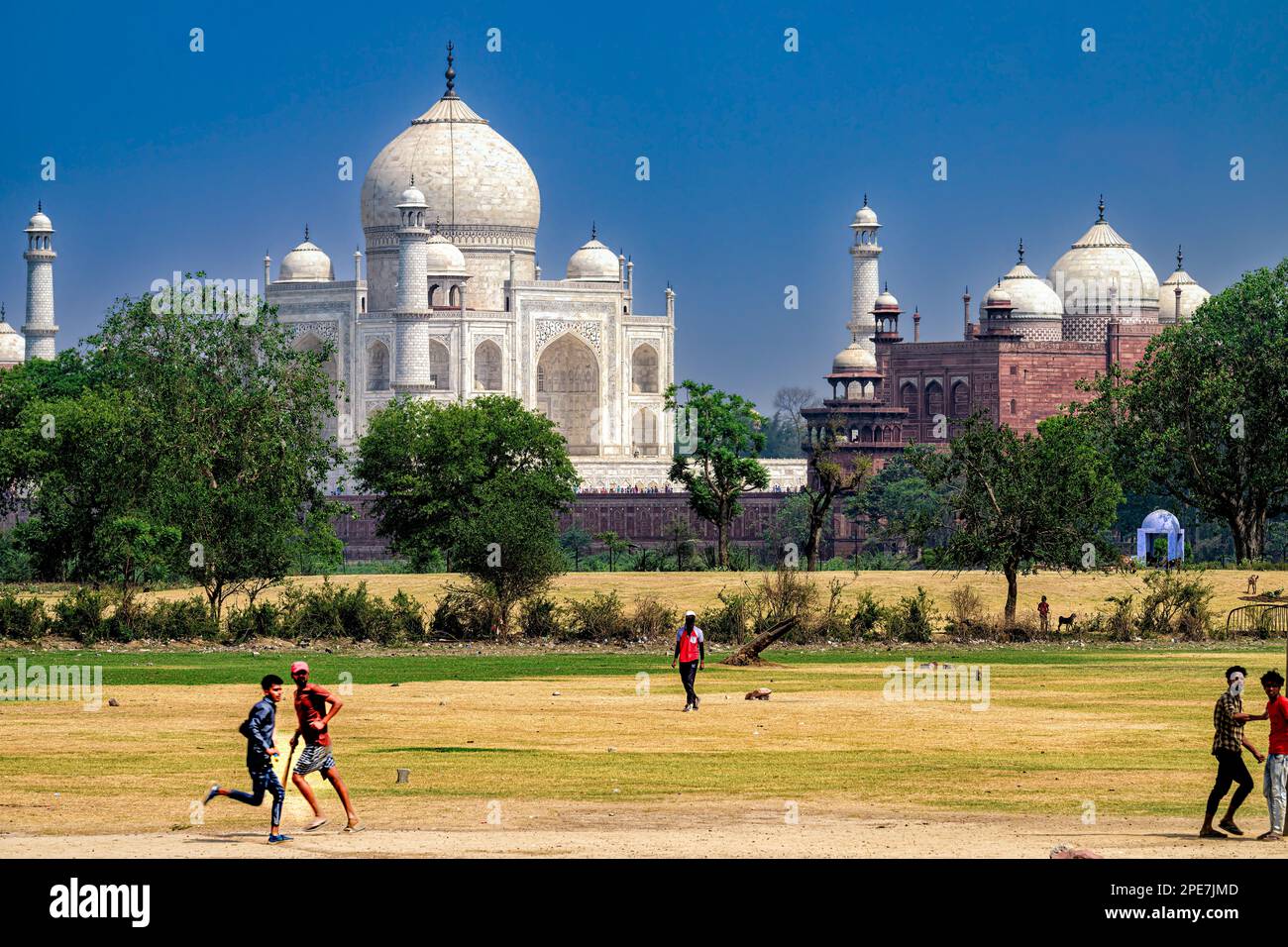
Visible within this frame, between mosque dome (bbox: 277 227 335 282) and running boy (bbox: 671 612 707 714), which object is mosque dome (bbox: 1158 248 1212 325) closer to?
mosque dome (bbox: 277 227 335 282)

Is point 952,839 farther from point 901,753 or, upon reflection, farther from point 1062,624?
point 1062,624

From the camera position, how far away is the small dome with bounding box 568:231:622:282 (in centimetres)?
9850

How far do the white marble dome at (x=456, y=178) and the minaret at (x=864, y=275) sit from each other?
55.6ft

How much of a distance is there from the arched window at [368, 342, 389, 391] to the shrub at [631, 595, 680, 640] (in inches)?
1996

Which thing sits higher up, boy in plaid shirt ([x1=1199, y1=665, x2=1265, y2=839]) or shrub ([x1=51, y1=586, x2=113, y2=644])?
shrub ([x1=51, y1=586, x2=113, y2=644])

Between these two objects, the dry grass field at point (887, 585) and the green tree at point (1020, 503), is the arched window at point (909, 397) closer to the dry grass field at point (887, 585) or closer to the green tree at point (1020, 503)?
the dry grass field at point (887, 585)

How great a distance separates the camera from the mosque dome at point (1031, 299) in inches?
4067

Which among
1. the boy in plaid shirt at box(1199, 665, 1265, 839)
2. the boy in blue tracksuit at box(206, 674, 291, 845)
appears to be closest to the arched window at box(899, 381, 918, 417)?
the boy in plaid shirt at box(1199, 665, 1265, 839)

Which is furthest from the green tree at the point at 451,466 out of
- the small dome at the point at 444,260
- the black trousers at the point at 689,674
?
the small dome at the point at 444,260

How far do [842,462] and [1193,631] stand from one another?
182 ft

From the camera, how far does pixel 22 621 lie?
3762 cm

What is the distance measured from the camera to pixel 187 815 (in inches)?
735
